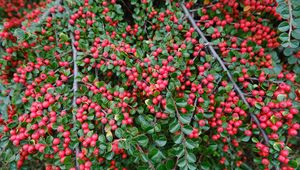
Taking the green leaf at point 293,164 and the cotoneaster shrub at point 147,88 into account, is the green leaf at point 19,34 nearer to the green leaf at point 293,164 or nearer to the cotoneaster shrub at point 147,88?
the cotoneaster shrub at point 147,88

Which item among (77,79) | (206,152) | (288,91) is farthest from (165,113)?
(288,91)

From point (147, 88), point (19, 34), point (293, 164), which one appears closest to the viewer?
point (293, 164)

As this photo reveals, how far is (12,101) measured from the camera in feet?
6.01

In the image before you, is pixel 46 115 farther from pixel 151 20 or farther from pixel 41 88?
pixel 151 20

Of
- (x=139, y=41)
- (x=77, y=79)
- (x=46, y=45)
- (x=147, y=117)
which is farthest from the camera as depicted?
(x=139, y=41)

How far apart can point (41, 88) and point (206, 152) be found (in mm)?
1216

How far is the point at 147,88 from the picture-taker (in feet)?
5.42

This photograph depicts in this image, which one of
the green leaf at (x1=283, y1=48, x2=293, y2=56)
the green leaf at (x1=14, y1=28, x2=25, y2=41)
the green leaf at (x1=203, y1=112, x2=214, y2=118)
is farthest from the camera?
the green leaf at (x1=283, y1=48, x2=293, y2=56)

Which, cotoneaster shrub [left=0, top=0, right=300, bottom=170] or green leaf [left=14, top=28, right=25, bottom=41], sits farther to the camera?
green leaf [left=14, top=28, right=25, bottom=41]

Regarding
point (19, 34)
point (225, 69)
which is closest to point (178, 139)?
point (225, 69)

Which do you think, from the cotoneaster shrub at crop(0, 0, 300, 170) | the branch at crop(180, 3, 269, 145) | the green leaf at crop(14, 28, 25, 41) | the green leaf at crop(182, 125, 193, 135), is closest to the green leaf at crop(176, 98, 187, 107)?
the cotoneaster shrub at crop(0, 0, 300, 170)

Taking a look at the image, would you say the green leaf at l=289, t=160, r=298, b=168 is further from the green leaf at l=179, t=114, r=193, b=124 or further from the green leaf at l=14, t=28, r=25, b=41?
the green leaf at l=14, t=28, r=25, b=41

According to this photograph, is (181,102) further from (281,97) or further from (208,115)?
(281,97)

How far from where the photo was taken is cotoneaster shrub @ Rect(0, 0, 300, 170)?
1586 mm
